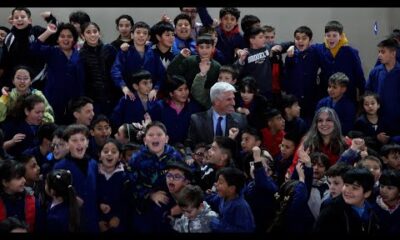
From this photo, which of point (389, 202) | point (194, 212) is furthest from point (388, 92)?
point (194, 212)

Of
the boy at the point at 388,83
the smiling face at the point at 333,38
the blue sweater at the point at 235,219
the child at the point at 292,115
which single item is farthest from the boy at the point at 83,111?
the boy at the point at 388,83

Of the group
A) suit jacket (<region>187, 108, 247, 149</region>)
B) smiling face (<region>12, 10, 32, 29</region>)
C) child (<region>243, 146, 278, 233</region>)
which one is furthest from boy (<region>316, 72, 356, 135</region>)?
smiling face (<region>12, 10, 32, 29</region>)

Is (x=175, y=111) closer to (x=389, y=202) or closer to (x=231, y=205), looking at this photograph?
(x=231, y=205)

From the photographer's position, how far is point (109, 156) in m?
7.40

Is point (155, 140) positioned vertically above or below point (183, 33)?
below

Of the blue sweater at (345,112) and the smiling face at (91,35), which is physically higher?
the smiling face at (91,35)

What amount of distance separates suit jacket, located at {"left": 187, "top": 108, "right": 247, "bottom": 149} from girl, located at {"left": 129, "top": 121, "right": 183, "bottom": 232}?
2.87 ft

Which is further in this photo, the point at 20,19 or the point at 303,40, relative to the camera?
the point at 303,40

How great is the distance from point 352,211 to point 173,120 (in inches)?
97.7

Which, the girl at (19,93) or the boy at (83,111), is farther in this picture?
the girl at (19,93)

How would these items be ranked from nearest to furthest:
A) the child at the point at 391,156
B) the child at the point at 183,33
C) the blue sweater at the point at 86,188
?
the blue sweater at the point at 86,188 < the child at the point at 391,156 < the child at the point at 183,33

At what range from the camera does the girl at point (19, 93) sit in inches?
338

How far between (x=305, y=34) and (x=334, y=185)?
269cm

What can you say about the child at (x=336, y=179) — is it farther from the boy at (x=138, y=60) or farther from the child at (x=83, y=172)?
the boy at (x=138, y=60)
